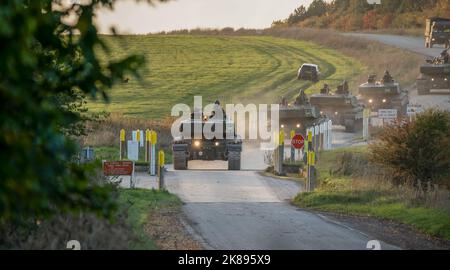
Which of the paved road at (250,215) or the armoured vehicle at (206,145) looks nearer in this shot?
the paved road at (250,215)

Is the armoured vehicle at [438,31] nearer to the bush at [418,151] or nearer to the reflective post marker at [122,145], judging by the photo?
the reflective post marker at [122,145]

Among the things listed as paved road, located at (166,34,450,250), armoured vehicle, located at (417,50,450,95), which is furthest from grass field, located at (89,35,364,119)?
paved road, located at (166,34,450,250)

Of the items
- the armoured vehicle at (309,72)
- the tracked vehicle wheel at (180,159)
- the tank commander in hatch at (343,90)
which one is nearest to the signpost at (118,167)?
the tracked vehicle wheel at (180,159)

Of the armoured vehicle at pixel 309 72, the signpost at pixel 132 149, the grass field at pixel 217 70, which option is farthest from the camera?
the armoured vehicle at pixel 309 72

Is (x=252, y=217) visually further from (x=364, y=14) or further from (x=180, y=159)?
(x=364, y=14)

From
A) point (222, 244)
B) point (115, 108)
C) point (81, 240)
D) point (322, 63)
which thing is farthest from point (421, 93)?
point (81, 240)

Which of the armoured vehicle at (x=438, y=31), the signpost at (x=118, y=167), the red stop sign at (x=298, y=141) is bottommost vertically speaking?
the red stop sign at (x=298, y=141)

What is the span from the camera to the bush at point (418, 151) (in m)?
21.3

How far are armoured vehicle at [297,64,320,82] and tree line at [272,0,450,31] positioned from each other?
14.3 m

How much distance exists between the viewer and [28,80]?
502 cm

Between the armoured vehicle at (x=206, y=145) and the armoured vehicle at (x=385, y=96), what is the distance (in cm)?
1480

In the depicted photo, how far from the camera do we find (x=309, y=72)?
56.9 m
